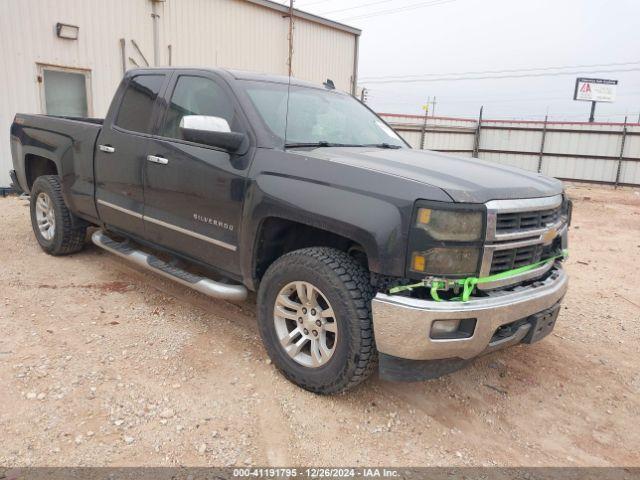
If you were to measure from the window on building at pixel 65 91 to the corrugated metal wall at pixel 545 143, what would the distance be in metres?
9.23

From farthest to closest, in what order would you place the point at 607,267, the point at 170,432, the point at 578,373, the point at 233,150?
the point at 607,267 → the point at 578,373 → the point at 233,150 → the point at 170,432

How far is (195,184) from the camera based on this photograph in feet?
11.6

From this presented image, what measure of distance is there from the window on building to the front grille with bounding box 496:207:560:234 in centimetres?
960

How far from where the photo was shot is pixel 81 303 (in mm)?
4242

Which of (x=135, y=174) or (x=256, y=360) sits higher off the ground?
(x=135, y=174)

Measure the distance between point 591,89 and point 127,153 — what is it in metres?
26.8

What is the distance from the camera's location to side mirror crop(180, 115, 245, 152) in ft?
10.4

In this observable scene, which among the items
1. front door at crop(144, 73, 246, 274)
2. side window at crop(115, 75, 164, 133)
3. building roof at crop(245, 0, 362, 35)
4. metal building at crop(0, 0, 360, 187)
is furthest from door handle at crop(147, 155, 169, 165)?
building roof at crop(245, 0, 362, 35)

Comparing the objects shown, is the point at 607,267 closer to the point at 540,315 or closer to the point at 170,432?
the point at 540,315

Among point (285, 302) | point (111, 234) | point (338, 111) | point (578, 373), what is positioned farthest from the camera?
point (111, 234)

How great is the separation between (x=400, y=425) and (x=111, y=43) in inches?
397

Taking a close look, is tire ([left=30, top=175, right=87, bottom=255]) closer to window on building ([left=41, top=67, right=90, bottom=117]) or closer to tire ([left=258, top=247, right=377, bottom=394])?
tire ([left=258, top=247, right=377, bottom=394])

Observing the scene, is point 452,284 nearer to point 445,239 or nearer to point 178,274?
point 445,239

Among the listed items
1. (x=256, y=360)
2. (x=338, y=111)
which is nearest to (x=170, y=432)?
(x=256, y=360)
